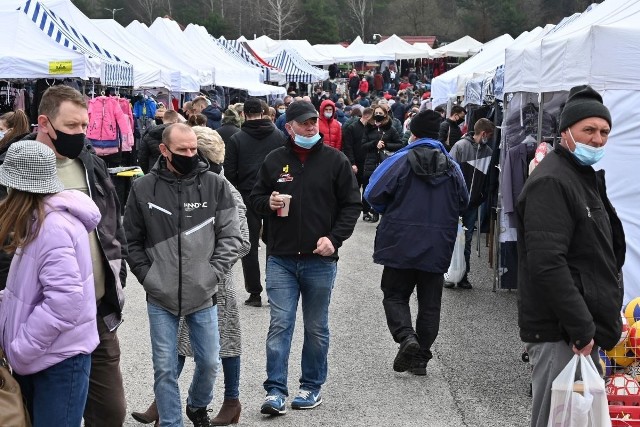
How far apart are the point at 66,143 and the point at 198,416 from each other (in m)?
2.02

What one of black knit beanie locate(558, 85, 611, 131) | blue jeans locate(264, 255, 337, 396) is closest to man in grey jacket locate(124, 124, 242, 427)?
blue jeans locate(264, 255, 337, 396)

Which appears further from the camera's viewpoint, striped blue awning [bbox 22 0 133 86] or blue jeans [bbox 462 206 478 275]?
striped blue awning [bbox 22 0 133 86]

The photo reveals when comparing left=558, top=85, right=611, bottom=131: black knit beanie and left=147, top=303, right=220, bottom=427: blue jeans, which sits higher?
left=558, top=85, right=611, bottom=131: black knit beanie

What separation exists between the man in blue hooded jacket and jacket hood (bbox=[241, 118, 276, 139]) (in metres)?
2.39

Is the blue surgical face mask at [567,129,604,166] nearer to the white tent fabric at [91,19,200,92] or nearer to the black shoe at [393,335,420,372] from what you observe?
the black shoe at [393,335,420,372]

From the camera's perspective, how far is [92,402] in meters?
4.61

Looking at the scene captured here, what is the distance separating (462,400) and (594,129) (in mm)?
2851

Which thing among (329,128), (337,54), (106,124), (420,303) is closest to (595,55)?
(420,303)

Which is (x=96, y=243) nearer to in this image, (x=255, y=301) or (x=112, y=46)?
(x=255, y=301)

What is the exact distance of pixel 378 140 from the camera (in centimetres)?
1574

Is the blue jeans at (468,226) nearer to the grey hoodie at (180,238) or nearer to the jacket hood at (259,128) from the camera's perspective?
the jacket hood at (259,128)

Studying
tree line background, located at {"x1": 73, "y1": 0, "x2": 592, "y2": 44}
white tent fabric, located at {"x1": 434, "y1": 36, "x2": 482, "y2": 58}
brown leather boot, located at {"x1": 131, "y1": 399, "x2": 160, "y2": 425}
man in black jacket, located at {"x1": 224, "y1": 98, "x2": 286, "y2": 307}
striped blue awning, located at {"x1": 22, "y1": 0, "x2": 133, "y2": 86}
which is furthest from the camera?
tree line background, located at {"x1": 73, "y1": 0, "x2": 592, "y2": 44}

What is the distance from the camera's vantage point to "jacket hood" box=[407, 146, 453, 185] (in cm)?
734

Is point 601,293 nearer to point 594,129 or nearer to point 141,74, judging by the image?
point 594,129
